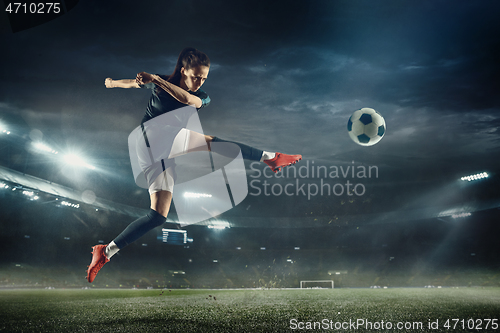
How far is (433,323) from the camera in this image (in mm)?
1879

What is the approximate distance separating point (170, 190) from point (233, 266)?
18887mm

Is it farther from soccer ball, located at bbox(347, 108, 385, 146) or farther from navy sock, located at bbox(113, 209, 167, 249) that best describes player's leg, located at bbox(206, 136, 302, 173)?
soccer ball, located at bbox(347, 108, 385, 146)

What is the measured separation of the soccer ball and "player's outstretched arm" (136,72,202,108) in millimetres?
3331

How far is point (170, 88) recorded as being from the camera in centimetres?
217

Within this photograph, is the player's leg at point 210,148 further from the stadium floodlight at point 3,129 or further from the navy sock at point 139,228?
the stadium floodlight at point 3,129

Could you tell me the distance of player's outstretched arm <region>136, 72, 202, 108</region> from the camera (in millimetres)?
2055

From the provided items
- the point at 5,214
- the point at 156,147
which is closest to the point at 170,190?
the point at 156,147

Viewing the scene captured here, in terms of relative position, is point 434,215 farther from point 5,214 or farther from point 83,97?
point 5,214

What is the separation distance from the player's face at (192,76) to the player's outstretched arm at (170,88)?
0.24 m

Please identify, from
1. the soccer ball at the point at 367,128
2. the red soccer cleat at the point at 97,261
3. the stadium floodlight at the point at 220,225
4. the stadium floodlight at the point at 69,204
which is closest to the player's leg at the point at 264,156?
the red soccer cleat at the point at 97,261

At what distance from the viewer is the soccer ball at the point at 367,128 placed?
4.61 meters

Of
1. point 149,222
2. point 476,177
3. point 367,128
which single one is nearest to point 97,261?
point 149,222

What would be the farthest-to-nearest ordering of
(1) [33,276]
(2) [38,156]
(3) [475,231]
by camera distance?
(3) [475,231]
(1) [33,276]
(2) [38,156]

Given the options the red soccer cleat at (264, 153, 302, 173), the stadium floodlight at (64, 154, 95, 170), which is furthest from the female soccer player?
the stadium floodlight at (64, 154, 95, 170)
